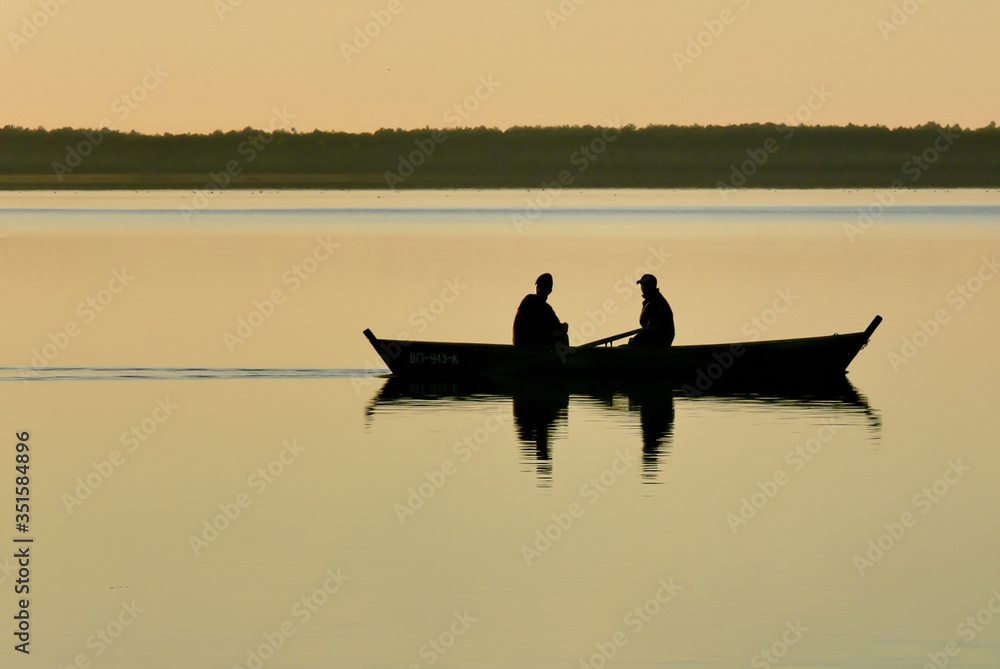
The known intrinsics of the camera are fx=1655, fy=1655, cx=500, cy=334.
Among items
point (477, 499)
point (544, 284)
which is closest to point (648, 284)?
point (544, 284)

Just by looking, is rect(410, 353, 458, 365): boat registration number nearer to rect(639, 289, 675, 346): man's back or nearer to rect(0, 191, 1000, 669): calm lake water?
rect(0, 191, 1000, 669): calm lake water

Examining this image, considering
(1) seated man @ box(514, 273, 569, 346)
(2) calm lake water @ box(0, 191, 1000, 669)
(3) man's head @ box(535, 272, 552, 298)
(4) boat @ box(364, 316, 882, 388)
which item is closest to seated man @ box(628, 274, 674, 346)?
(4) boat @ box(364, 316, 882, 388)

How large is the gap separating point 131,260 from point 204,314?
16.5 meters

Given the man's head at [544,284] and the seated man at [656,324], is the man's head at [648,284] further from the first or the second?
the man's head at [544,284]

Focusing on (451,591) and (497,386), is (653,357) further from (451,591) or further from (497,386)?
(451,591)

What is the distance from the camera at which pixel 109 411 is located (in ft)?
61.4

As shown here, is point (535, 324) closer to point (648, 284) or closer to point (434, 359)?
point (434, 359)

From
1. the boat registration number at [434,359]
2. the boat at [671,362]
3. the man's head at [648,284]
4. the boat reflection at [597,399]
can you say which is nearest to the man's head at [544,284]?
the boat at [671,362]

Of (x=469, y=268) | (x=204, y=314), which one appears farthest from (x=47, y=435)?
(x=469, y=268)

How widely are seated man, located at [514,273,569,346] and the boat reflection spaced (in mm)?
608

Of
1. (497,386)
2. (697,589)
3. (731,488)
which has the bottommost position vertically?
(697,589)

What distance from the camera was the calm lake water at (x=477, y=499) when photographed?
33.2 feet

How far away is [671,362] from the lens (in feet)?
67.8

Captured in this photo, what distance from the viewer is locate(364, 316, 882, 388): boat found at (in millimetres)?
20672
